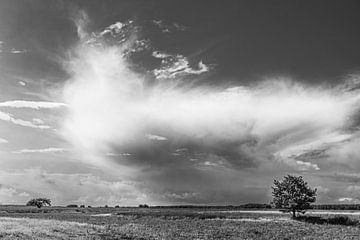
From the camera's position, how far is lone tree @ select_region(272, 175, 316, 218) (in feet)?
287

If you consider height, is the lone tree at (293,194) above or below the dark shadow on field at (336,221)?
above

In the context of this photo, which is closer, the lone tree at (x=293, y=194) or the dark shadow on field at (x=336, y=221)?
the dark shadow on field at (x=336, y=221)

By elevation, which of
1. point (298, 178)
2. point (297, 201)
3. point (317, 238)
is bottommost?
point (317, 238)

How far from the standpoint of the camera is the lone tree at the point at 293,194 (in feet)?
287

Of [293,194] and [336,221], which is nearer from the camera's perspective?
[336,221]

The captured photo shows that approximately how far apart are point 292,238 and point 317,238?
2.97 m

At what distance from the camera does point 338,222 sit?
72062mm

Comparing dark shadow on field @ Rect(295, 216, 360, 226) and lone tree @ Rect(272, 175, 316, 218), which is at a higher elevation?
lone tree @ Rect(272, 175, 316, 218)

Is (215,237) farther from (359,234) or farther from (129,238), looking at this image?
(359,234)

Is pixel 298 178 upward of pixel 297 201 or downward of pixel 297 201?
upward

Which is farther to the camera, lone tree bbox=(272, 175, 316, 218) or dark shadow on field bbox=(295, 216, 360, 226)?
lone tree bbox=(272, 175, 316, 218)

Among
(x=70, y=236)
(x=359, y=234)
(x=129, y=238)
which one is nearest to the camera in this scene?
(x=70, y=236)

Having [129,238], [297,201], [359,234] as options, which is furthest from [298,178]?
[129,238]

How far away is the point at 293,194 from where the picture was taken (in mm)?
88812
